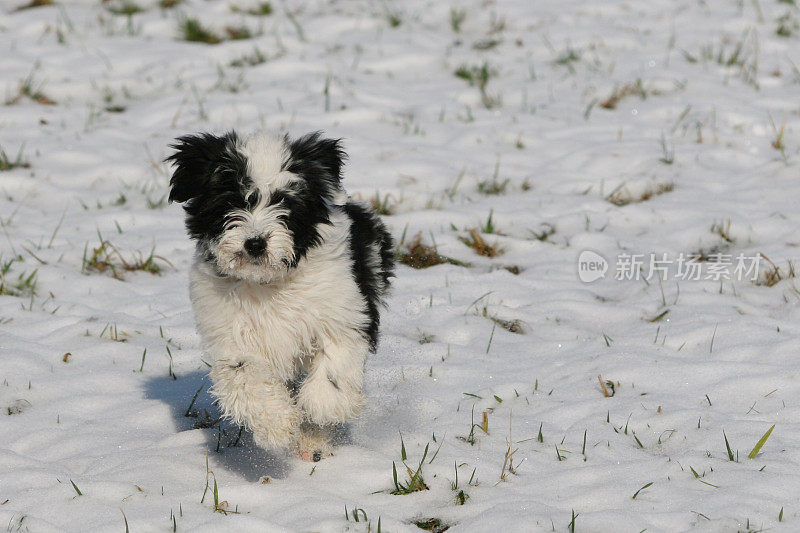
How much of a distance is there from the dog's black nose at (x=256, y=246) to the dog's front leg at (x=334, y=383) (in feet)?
1.84

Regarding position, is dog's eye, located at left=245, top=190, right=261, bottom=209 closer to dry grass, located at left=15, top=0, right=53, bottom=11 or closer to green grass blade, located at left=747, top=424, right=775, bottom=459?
green grass blade, located at left=747, top=424, right=775, bottom=459

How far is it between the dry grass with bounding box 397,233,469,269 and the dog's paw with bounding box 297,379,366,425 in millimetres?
2555

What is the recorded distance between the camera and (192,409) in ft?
15.3

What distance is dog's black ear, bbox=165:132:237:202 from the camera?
12.5 ft

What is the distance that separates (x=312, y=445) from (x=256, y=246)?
981 millimetres

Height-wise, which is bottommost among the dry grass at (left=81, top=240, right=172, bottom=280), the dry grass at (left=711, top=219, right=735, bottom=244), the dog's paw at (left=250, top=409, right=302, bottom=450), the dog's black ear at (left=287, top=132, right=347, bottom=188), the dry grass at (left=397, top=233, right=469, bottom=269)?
the dry grass at (left=81, top=240, right=172, bottom=280)

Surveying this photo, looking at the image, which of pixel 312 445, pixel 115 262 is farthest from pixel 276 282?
pixel 115 262

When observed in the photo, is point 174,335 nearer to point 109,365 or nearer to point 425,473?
point 109,365

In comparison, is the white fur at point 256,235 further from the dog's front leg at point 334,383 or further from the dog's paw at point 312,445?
the dog's paw at point 312,445

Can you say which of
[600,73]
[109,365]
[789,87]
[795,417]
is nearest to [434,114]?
[600,73]

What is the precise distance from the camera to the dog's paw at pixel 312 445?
4078 millimetres

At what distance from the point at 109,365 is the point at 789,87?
6.82m

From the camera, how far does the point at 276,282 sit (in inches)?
153

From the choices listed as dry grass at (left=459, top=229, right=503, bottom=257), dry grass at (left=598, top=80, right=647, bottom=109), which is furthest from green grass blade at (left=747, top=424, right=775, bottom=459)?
dry grass at (left=598, top=80, right=647, bottom=109)
